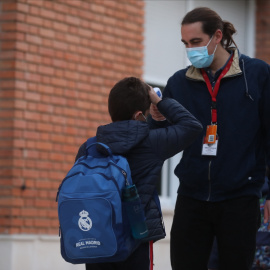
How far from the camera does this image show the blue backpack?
4066 mm

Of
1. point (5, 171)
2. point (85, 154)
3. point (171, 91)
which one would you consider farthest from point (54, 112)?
point (85, 154)

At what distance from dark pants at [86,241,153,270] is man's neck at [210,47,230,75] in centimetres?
125

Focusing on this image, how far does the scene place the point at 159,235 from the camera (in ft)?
→ 14.0

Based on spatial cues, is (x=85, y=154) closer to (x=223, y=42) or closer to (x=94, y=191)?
(x=94, y=191)

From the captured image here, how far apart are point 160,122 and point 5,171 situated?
3297 mm

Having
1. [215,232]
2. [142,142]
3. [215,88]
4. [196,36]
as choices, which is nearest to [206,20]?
[196,36]

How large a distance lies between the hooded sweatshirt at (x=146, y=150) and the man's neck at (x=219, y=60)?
763mm

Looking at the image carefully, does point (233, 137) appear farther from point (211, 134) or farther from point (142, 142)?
point (142, 142)

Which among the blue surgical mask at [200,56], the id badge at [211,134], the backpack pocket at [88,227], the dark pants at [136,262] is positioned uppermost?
the blue surgical mask at [200,56]

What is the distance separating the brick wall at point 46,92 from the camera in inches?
312

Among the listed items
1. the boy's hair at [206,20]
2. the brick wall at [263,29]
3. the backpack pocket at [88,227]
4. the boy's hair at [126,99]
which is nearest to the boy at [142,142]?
the boy's hair at [126,99]

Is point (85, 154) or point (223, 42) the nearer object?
point (85, 154)

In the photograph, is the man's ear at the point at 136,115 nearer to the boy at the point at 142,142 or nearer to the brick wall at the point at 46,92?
the boy at the point at 142,142

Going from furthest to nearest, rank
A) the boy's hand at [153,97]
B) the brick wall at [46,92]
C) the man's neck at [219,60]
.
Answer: the brick wall at [46,92] → the man's neck at [219,60] → the boy's hand at [153,97]
